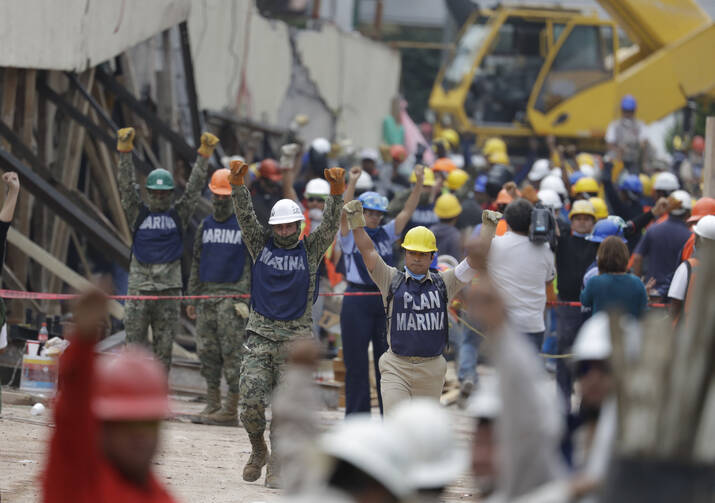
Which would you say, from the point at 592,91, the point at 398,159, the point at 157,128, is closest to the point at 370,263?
the point at 157,128

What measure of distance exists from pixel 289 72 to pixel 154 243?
42.5ft

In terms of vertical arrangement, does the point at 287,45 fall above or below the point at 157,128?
above

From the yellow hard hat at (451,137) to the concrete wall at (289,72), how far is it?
229cm

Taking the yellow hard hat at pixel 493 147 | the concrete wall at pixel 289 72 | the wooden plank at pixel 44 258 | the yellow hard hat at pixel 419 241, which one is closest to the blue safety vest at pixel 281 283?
the yellow hard hat at pixel 419 241

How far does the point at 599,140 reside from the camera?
25.1 metres

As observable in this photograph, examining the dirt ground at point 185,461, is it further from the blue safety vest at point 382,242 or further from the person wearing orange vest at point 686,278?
the person wearing orange vest at point 686,278

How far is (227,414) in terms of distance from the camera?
1053 cm

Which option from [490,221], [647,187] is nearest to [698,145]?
[647,187]

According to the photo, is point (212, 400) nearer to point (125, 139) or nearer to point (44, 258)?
point (44, 258)

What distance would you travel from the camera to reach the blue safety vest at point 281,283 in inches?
328

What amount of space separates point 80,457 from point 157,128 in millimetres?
11121

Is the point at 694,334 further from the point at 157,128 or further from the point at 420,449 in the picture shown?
the point at 157,128

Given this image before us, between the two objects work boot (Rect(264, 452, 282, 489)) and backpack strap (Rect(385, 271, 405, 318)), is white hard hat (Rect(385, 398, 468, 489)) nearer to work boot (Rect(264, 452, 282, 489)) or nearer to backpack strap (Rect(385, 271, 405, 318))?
backpack strap (Rect(385, 271, 405, 318))

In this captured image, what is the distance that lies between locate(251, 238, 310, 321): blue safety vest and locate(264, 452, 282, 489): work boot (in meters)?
0.96
